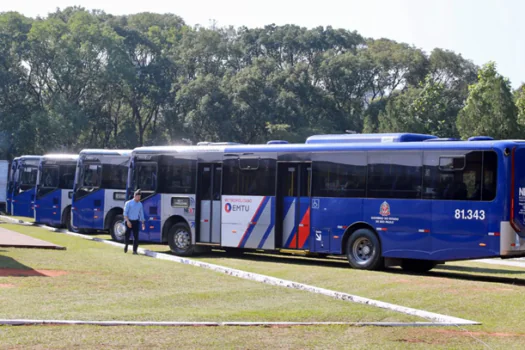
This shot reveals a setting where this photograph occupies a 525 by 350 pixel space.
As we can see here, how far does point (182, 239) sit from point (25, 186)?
19.7 meters

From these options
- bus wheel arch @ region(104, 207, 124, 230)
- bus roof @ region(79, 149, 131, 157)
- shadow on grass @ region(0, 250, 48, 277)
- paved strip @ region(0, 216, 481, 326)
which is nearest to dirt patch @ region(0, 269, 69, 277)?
shadow on grass @ region(0, 250, 48, 277)

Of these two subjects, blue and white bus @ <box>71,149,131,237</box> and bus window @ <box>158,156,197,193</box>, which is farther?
blue and white bus @ <box>71,149,131,237</box>

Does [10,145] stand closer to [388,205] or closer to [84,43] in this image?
[84,43]

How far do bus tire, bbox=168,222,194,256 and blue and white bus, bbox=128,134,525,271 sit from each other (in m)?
0.03

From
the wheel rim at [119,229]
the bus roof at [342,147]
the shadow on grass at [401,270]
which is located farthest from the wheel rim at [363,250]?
the wheel rim at [119,229]

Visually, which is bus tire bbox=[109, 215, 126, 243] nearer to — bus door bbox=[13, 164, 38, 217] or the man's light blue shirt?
the man's light blue shirt

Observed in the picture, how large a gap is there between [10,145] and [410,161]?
53579 mm

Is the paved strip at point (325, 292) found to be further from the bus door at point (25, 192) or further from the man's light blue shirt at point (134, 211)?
the bus door at point (25, 192)

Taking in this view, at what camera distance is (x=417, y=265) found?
70.9 ft

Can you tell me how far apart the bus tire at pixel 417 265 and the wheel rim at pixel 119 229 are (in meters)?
12.0

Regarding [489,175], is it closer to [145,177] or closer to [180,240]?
[180,240]

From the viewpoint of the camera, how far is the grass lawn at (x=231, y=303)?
411 inches

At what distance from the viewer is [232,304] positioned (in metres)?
13.8

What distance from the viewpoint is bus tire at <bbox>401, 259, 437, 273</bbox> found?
70.5 feet
